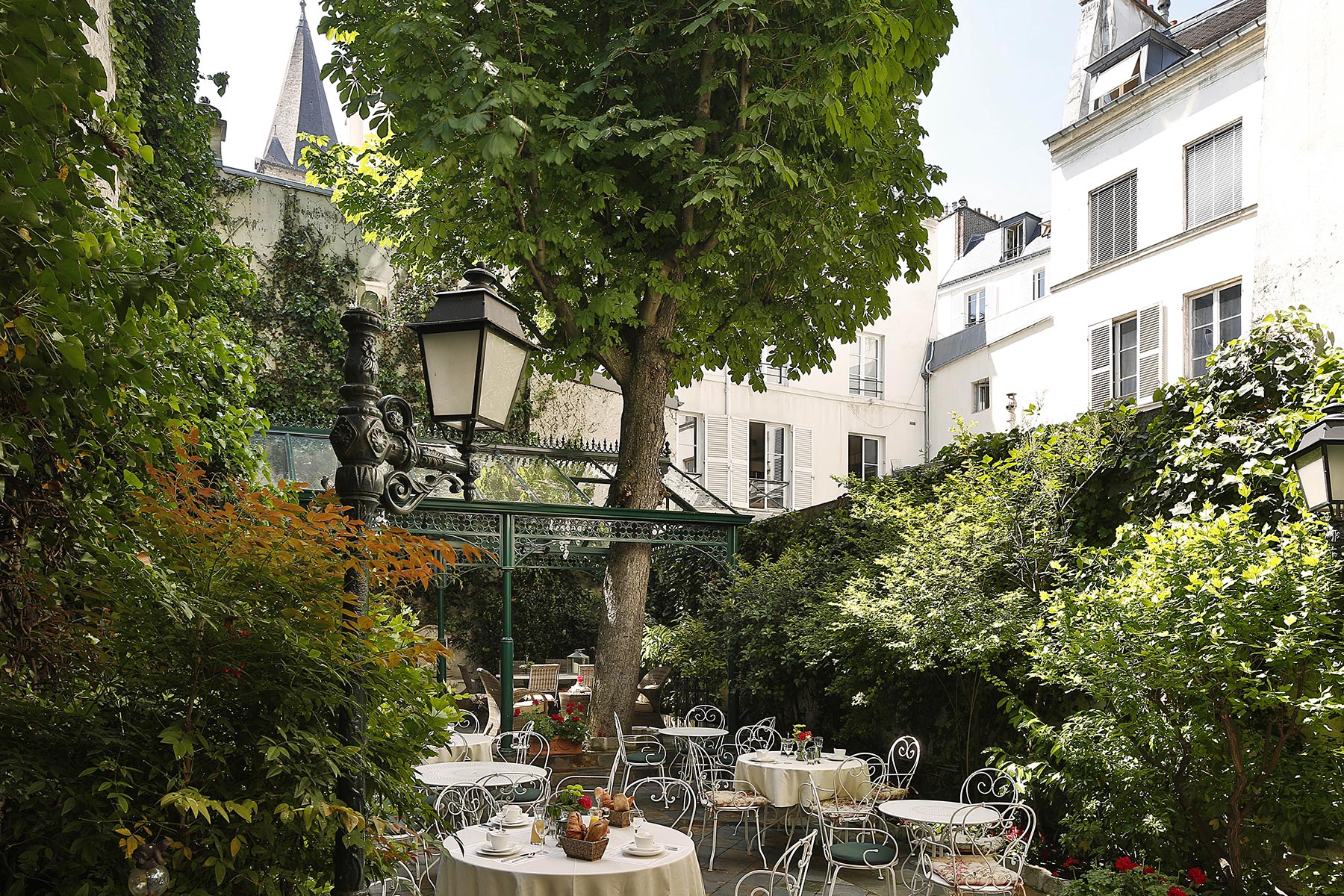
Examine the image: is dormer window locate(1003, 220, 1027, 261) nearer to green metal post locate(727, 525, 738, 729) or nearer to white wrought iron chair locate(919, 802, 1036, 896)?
green metal post locate(727, 525, 738, 729)

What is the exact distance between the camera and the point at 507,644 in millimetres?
10148

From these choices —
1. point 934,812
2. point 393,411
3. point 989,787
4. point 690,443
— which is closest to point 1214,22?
point 690,443

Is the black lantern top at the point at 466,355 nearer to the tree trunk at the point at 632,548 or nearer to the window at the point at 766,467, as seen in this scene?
the tree trunk at the point at 632,548

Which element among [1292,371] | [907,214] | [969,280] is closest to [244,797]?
[1292,371]

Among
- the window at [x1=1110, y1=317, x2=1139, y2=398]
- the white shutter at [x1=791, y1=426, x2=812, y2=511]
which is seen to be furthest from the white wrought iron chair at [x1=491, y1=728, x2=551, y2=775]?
the white shutter at [x1=791, y1=426, x2=812, y2=511]

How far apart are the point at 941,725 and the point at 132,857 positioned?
706 cm

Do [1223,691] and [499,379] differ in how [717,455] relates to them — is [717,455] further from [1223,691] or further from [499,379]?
[499,379]

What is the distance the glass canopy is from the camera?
1020cm

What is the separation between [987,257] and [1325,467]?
844 inches

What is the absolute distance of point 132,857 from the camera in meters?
2.53

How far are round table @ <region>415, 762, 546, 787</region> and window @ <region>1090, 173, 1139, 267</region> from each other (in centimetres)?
1297

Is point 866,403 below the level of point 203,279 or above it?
above

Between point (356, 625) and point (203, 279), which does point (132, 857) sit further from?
point (203, 279)

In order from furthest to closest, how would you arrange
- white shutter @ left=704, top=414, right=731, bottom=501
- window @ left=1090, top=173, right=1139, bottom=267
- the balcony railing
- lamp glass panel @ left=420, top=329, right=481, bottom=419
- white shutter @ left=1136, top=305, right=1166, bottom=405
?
the balcony railing < white shutter @ left=704, top=414, right=731, bottom=501 < window @ left=1090, top=173, right=1139, bottom=267 < white shutter @ left=1136, top=305, right=1166, bottom=405 < lamp glass panel @ left=420, top=329, right=481, bottom=419
